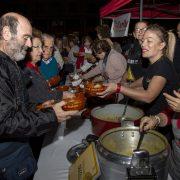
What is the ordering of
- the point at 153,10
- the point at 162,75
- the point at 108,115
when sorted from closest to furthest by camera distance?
the point at 108,115 → the point at 162,75 → the point at 153,10

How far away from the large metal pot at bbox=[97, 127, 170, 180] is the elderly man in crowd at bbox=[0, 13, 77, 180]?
282 millimetres

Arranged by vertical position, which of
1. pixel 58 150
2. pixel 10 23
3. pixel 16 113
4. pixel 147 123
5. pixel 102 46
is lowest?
pixel 58 150

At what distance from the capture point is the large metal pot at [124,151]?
107cm

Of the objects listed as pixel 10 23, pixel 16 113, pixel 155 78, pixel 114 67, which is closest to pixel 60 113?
pixel 16 113

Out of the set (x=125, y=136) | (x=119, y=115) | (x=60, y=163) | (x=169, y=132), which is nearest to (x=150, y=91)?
(x=119, y=115)

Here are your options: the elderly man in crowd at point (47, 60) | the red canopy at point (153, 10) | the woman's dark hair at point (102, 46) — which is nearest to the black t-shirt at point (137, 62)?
the woman's dark hair at point (102, 46)

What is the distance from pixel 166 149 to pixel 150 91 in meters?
0.86

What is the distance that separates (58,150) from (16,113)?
0.51 m

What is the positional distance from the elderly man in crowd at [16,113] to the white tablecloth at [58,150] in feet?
0.38

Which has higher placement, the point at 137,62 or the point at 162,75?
the point at 162,75

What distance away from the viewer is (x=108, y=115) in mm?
1850

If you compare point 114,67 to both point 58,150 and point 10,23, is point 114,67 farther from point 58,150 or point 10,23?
point 10,23

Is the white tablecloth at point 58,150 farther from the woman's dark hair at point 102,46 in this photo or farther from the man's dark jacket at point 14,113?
the woman's dark hair at point 102,46

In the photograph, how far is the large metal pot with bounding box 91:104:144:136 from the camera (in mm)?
1615
